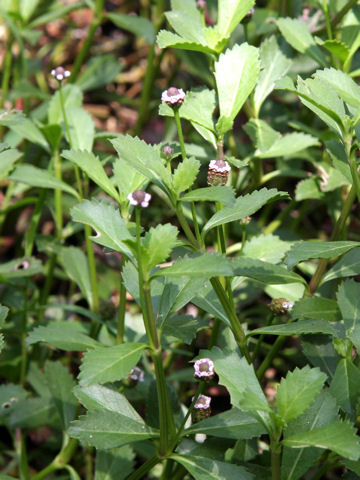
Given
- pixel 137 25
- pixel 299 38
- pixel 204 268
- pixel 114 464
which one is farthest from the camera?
pixel 137 25

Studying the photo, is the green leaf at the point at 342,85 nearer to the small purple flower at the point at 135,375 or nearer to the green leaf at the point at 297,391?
the green leaf at the point at 297,391

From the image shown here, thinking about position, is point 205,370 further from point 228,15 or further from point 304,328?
point 228,15

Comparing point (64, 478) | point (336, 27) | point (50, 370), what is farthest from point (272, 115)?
point (64, 478)

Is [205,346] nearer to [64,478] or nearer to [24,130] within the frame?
[64,478]

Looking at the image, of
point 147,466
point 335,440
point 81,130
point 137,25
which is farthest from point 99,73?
point 335,440

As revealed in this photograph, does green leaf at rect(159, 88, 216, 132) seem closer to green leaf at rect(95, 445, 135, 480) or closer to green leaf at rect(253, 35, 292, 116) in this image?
green leaf at rect(253, 35, 292, 116)

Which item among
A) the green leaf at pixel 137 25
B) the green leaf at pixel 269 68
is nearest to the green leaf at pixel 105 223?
the green leaf at pixel 269 68

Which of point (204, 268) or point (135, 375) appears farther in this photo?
point (135, 375)
